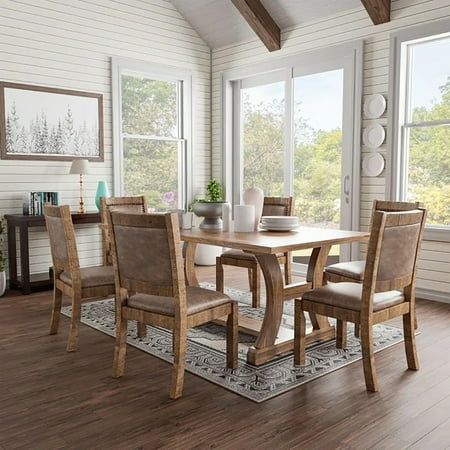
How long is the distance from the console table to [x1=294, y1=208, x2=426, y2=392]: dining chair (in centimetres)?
300

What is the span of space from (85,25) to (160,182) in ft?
6.62

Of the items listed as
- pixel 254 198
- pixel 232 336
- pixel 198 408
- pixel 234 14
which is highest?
pixel 234 14

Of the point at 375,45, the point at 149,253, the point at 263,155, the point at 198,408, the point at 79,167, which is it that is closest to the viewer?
the point at 198,408

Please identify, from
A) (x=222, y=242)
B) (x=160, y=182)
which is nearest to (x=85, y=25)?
(x=160, y=182)

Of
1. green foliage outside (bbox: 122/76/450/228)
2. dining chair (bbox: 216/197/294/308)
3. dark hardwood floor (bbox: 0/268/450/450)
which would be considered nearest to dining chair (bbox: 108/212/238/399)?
dark hardwood floor (bbox: 0/268/450/450)

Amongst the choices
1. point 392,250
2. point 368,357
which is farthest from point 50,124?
point 368,357

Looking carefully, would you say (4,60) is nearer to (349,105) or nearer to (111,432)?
(349,105)

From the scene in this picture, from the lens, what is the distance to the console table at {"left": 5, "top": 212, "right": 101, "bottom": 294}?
16.0 feet

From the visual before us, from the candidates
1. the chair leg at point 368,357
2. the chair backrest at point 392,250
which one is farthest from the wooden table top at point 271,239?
the chair leg at point 368,357

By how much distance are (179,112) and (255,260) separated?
3.24 metres

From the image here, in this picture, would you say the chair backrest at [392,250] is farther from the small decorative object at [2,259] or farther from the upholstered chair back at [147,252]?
the small decorative object at [2,259]

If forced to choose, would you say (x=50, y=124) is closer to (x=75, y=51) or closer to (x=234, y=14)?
(x=75, y=51)

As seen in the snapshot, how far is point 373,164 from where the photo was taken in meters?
5.13

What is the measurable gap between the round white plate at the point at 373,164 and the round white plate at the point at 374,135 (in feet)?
0.33
